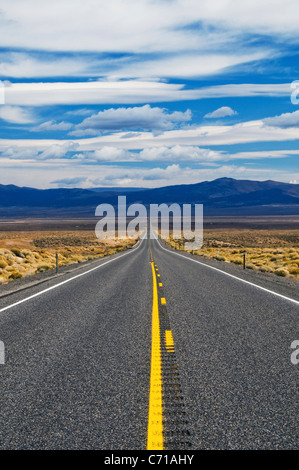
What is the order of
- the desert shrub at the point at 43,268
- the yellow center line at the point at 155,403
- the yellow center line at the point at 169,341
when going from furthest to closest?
the desert shrub at the point at 43,268, the yellow center line at the point at 169,341, the yellow center line at the point at 155,403

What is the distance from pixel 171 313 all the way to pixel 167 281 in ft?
21.1

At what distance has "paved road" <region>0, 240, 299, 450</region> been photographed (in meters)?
3.62

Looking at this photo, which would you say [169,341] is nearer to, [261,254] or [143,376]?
[143,376]

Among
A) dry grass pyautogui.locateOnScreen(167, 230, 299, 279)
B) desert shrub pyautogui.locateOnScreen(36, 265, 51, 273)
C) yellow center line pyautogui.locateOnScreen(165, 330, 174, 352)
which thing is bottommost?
dry grass pyautogui.locateOnScreen(167, 230, 299, 279)

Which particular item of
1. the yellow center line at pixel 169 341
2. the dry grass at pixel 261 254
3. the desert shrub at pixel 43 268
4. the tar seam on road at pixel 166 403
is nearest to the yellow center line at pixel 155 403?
the tar seam on road at pixel 166 403

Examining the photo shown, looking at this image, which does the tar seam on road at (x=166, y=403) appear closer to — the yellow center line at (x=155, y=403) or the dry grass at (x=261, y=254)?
the yellow center line at (x=155, y=403)

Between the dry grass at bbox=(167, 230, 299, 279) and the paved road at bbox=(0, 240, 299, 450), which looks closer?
the paved road at bbox=(0, 240, 299, 450)

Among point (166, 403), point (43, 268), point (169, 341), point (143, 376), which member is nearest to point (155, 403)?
point (166, 403)

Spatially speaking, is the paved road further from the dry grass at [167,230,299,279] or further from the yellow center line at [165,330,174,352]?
the dry grass at [167,230,299,279]

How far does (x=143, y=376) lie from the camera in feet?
16.4

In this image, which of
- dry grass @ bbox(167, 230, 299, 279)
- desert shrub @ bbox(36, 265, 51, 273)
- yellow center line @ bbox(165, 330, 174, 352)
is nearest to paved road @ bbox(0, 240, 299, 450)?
yellow center line @ bbox(165, 330, 174, 352)

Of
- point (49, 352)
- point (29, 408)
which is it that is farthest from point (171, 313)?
point (29, 408)

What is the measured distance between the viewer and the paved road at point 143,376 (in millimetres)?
3625
